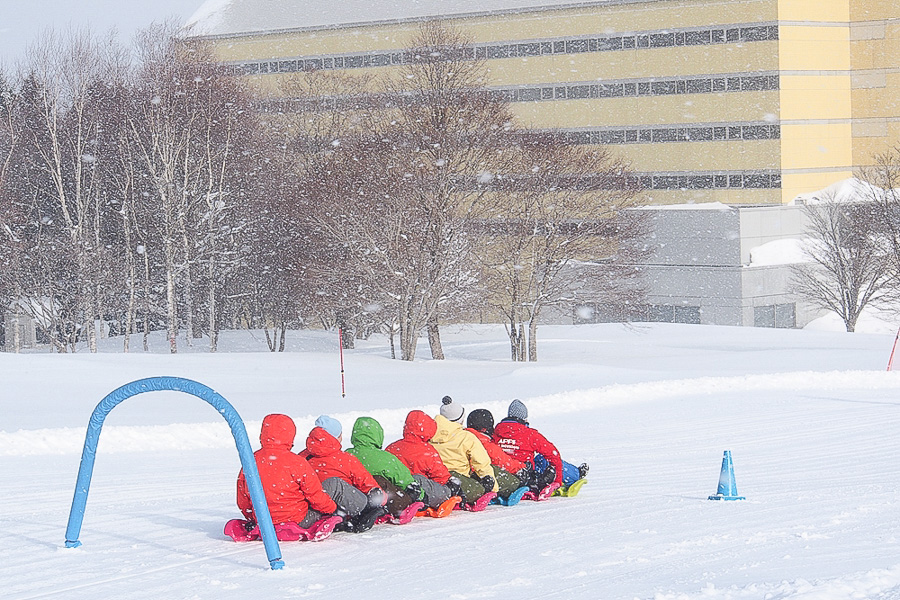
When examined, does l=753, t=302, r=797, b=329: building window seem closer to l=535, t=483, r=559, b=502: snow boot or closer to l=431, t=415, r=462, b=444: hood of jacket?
l=535, t=483, r=559, b=502: snow boot

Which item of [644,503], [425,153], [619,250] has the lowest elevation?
[644,503]

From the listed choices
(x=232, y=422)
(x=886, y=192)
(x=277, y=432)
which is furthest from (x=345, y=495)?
(x=886, y=192)

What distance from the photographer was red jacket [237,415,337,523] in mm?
7895

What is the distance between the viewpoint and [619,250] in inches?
1405

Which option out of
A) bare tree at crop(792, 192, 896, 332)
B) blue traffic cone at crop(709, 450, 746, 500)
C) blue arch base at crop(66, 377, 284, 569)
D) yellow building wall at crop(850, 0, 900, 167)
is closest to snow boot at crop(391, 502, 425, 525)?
blue arch base at crop(66, 377, 284, 569)

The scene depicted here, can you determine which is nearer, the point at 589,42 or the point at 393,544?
the point at 393,544

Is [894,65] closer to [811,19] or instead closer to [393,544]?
[811,19]

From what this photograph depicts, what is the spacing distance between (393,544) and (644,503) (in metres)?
2.82

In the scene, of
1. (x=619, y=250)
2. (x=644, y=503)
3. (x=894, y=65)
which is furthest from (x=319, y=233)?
(x=894, y=65)

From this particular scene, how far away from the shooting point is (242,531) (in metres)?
8.28

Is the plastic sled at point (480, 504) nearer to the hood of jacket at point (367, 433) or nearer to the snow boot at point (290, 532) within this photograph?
the hood of jacket at point (367, 433)

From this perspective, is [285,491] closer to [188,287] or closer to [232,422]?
[232,422]

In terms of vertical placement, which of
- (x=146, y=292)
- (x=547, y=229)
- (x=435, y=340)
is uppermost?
(x=547, y=229)

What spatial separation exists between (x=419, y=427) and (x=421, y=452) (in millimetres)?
229
